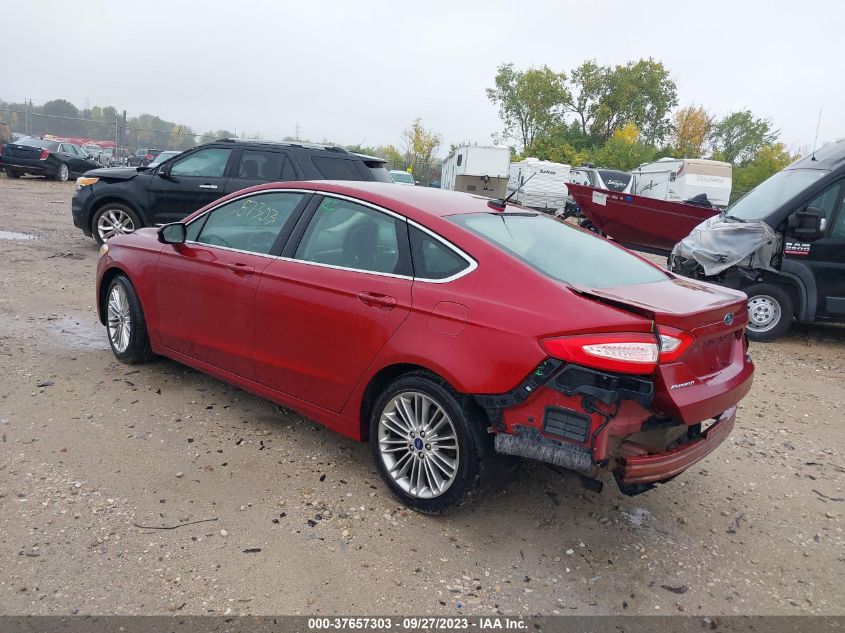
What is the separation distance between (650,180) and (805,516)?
2227 centimetres

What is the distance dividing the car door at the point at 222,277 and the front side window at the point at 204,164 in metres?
4.61

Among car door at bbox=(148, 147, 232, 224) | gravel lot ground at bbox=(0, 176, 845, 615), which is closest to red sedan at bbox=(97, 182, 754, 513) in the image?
gravel lot ground at bbox=(0, 176, 845, 615)

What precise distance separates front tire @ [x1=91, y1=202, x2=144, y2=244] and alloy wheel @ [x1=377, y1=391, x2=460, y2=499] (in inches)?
280

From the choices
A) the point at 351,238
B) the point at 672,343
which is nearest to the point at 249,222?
the point at 351,238

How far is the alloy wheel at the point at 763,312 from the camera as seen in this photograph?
736cm

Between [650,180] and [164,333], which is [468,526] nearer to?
[164,333]

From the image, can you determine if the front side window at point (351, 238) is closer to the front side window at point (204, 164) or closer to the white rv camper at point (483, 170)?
the front side window at point (204, 164)

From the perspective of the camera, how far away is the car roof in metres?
3.44

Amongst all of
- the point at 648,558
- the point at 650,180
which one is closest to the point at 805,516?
the point at 648,558

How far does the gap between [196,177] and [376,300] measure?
651 centimetres

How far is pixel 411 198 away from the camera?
361cm

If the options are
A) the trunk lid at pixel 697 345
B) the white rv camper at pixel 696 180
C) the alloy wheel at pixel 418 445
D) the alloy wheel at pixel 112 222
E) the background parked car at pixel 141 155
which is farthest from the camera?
the background parked car at pixel 141 155

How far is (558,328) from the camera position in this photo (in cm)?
272

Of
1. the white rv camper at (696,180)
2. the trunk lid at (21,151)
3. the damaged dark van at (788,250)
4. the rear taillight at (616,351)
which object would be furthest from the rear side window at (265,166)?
the trunk lid at (21,151)
